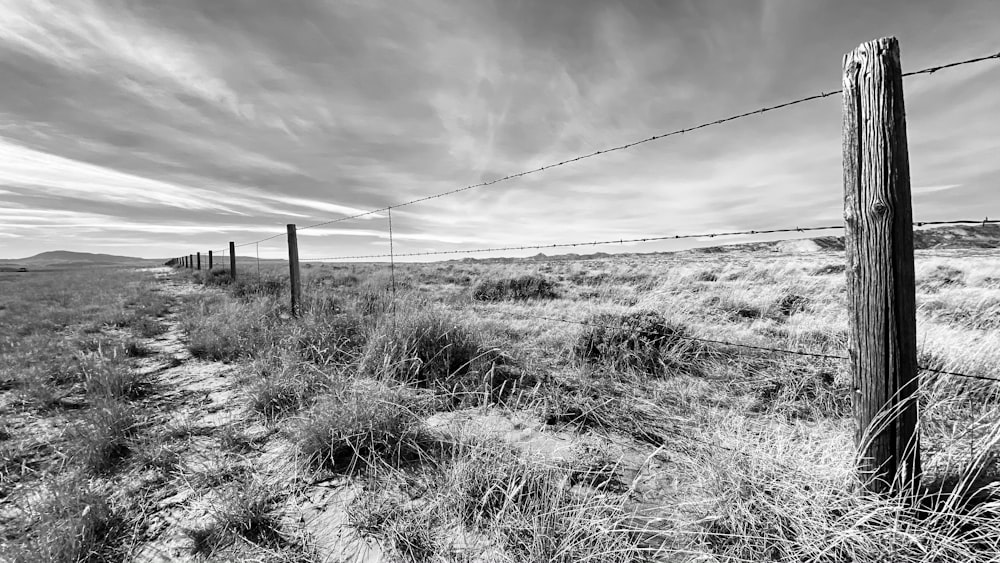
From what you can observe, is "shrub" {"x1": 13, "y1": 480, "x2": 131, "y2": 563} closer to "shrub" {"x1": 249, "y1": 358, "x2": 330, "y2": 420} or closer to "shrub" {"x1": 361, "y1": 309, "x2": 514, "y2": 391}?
"shrub" {"x1": 249, "y1": 358, "x2": 330, "y2": 420}

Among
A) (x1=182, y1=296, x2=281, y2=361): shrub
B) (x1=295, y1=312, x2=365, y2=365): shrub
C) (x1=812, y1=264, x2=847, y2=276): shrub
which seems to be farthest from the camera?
(x1=812, y1=264, x2=847, y2=276): shrub

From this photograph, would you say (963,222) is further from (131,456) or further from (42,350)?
(42,350)

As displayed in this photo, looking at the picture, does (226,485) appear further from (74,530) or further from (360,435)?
(360,435)

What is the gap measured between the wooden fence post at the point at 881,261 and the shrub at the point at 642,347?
96.4 inches

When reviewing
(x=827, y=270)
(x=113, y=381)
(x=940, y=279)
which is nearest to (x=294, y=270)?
(x=113, y=381)

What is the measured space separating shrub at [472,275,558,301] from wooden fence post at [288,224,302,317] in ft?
16.1

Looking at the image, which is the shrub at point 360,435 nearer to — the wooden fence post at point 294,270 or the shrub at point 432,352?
the shrub at point 432,352

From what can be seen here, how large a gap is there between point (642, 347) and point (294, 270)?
611cm

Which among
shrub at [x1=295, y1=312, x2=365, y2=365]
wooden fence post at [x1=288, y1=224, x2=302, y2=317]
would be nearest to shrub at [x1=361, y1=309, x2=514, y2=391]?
shrub at [x1=295, y1=312, x2=365, y2=365]

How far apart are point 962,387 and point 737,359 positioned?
67.8 inches

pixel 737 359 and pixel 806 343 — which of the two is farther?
pixel 806 343

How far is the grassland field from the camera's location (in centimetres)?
176

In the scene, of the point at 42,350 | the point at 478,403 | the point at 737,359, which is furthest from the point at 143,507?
the point at 42,350

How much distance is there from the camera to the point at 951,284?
37.2 feet
